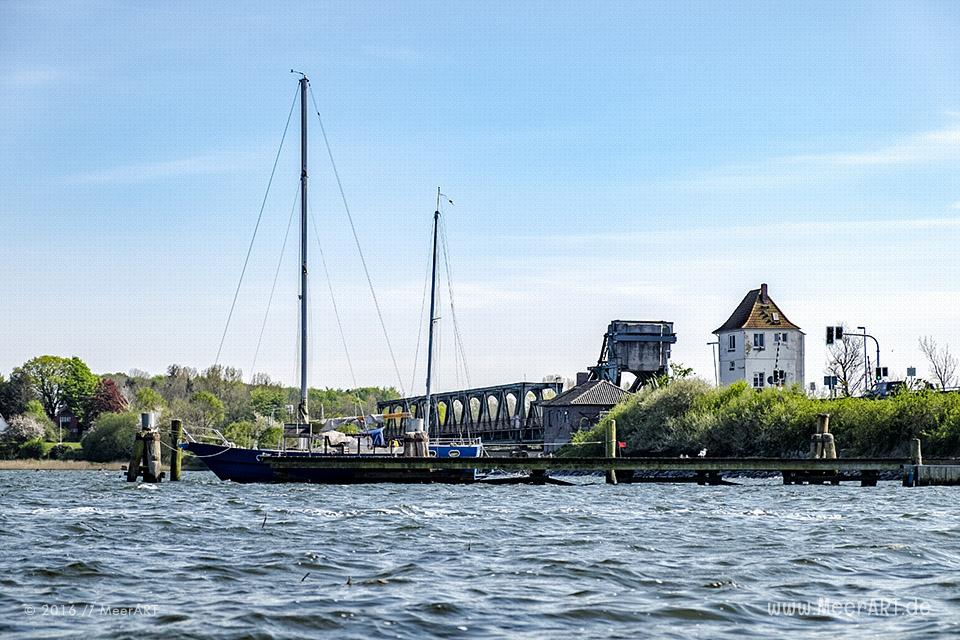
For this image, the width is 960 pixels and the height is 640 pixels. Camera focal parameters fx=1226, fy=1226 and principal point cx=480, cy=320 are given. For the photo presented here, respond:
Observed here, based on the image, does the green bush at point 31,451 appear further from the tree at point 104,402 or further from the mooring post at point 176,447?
the mooring post at point 176,447

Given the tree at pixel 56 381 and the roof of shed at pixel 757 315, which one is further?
the tree at pixel 56 381

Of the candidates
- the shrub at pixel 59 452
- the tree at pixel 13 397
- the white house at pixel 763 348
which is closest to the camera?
the white house at pixel 763 348

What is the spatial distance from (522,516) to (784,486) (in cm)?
2430

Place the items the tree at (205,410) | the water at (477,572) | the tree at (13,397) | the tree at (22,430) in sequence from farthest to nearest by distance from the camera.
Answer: the tree at (13,397) → the tree at (22,430) → the tree at (205,410) → the water at (477,572)

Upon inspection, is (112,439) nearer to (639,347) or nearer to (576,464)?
(639,347)

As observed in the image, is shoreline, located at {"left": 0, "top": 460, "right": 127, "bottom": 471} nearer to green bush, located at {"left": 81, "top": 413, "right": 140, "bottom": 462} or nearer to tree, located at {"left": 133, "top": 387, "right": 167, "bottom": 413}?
green bush, located at {"left": 81, "top": 413, "right": 140, "bottom": 462}

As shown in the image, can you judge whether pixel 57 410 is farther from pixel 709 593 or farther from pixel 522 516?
pixel 709 593

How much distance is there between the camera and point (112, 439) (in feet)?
449

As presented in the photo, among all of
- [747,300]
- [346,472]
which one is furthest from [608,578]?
[747,300]

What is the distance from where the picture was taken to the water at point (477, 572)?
14.5 m

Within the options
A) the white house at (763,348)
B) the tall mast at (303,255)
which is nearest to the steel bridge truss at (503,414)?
the white house at (763,348)

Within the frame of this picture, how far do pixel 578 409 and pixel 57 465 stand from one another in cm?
6353

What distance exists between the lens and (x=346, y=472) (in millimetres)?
50031

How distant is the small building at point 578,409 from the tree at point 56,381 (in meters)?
89.4
